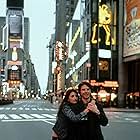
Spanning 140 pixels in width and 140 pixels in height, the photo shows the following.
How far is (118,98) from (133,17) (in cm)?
1421

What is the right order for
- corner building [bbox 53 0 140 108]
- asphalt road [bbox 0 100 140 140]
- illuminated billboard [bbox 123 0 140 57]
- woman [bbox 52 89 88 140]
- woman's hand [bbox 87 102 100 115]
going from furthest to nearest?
1. corner building [bbox 53 0 140 108]
2. illuminated billboard [bbox 123 0 140 57]
3. asphalt road [bbox 0 100 140 140]
4. woman [bbox 52 89 88 140]
5. woman's hand [bbox 87 102 100 115]

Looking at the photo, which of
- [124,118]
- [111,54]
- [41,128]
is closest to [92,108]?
[41,128]

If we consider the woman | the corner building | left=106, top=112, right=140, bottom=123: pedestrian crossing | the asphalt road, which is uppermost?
the corner building

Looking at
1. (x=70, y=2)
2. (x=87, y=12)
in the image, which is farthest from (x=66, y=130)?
(x=70, y=2)

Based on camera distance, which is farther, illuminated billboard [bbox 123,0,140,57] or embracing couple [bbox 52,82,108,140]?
illuminated billboard [bbox 123,0,140,57]

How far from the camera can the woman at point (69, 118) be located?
248 inches

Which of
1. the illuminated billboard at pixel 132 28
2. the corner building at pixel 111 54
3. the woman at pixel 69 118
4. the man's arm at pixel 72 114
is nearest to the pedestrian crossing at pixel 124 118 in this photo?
the woman at pixel 69 118

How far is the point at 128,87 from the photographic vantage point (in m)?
85.6

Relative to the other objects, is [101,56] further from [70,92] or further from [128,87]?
[70,92]

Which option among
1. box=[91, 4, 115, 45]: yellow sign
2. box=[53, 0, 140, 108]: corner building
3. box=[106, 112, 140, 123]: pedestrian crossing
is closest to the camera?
box=[106, 112, 140, 123]: pedestrian crossing

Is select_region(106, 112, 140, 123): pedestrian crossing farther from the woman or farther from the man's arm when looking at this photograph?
the man's arm

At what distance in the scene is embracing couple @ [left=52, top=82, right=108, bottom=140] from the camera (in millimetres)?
6238

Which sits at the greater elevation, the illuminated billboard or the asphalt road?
the illuminated billboard


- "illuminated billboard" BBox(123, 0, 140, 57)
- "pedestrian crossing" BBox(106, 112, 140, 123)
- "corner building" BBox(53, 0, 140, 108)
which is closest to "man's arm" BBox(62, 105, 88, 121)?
"pedestrian crossing" BBox(106, 112, 140, 123)
